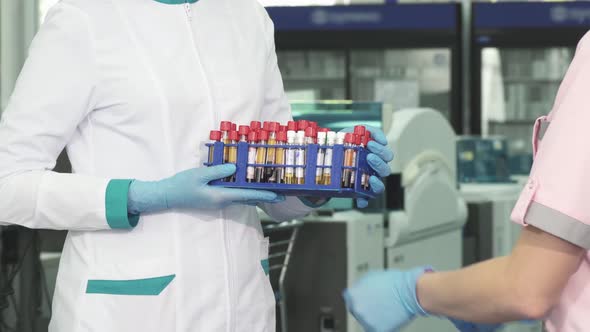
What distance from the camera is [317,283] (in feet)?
10.3

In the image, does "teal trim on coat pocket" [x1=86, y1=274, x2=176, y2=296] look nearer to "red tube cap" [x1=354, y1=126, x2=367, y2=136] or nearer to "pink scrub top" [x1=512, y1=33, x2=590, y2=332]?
"red tube cap" [x1=354, y1=126, x2=367, y2=136]

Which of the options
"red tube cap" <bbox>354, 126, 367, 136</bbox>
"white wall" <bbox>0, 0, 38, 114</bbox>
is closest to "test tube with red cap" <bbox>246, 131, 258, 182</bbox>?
"red tube cap" <bbox>354, 126, 367, 136</bbox>

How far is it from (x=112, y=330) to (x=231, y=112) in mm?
479

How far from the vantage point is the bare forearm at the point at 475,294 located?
1.06m

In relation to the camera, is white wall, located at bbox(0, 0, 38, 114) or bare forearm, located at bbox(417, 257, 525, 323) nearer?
bare forearm, located at bbox(417, 257, 525, 323)

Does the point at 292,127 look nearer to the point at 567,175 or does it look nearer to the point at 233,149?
the point at 233,149

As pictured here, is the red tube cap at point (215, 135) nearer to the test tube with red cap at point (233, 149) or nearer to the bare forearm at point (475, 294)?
the test tube with red cap at point (233, 149)

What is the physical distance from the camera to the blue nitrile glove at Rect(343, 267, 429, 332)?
3.92 ft

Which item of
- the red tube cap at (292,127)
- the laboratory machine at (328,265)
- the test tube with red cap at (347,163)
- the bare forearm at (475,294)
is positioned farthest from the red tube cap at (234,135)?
the laboratory machine at (328,265)

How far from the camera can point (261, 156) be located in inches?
63.3

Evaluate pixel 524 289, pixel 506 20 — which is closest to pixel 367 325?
pixel 524 289

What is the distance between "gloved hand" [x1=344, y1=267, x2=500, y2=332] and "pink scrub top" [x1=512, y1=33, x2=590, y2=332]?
0.20 m

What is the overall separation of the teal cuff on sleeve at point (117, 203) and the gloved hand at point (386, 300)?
0.51 meters

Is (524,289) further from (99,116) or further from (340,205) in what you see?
(340,205)
